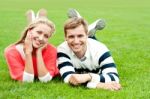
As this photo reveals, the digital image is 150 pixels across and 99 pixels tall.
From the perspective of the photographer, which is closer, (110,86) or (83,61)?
(110,86)

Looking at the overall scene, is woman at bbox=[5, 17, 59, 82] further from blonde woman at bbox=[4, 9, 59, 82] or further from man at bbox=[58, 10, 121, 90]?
man at bbox=[58, 10, 121, 90]

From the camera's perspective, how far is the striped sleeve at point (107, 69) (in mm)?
6344

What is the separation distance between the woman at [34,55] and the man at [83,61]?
0.18 meters

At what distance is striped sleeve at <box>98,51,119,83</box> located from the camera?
6344 mm

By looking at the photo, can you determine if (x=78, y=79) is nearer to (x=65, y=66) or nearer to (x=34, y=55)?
(x=65, y=66)

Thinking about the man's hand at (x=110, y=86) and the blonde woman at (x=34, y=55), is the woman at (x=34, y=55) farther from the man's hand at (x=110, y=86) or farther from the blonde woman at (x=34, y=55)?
the man's hand at (x=110, y=86)

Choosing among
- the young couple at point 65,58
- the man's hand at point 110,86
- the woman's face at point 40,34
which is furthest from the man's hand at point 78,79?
the woman's face at point 40,34

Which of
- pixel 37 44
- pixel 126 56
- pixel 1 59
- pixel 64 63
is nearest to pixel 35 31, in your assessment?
pixel 37 44

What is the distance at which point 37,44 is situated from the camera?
645 centimetres

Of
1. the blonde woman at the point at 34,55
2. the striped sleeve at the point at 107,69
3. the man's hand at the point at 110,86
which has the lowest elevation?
the man's hand at the point at 110,86

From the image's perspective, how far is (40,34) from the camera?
21.1ft

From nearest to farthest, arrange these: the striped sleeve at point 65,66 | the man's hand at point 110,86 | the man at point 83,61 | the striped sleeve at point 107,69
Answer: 1. the man's hand at point 110,86
2. the man at point 83,61
3. the striped sleeve at point 107,69
4. the striped sleeve at point 65,66

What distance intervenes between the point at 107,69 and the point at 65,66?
23.7 inches

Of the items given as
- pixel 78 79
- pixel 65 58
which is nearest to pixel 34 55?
pixel 65 58
